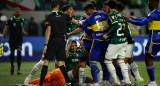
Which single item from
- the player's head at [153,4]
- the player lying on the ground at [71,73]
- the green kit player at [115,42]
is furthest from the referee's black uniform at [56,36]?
the player's head at [153,4]

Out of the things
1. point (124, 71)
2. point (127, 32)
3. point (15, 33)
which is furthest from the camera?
point (15, 33)


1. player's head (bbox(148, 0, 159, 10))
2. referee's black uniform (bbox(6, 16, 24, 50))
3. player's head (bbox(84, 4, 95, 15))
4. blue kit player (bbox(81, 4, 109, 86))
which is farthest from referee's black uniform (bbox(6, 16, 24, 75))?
player's head (bbox(148, 0, 159, 10))

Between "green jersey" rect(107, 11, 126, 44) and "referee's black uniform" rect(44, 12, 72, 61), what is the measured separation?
1.01 meters

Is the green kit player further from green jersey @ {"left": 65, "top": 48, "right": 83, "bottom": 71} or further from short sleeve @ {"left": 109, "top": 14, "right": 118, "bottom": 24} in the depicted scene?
green jersey @ {"left": 65, "top": 48, "right": 83, "bottom": 71}

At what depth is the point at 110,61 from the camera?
787 cm

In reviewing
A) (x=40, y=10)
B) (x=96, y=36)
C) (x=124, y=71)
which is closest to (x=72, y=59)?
(x=96, y=36)

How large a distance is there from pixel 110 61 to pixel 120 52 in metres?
0.36

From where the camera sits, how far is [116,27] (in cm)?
772

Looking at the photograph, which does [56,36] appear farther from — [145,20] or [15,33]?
[15,33]

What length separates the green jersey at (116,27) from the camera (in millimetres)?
7727

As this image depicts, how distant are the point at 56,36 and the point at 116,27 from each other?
4.23 ft

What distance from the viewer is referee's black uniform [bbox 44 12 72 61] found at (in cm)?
766

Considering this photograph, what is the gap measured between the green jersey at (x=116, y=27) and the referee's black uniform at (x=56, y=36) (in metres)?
1.01

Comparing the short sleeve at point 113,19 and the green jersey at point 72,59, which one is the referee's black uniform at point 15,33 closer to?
the green jersey at point 72,59
